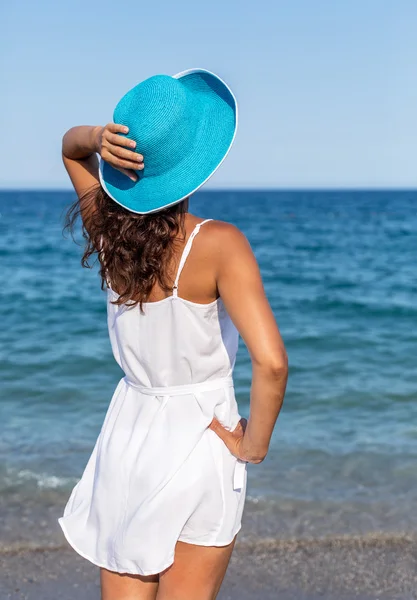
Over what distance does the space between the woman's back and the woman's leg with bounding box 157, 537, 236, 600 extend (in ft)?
1.40

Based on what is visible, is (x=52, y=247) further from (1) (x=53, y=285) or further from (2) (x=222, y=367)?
(2) (x=222, y=367)

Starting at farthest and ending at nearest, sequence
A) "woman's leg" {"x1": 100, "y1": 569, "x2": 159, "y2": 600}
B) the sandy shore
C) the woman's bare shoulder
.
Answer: the sandy shore < "woman's leg" {"x1": 100, "y1": 569, "x2": 159, "y2": 600} < the woman's bare shoulder

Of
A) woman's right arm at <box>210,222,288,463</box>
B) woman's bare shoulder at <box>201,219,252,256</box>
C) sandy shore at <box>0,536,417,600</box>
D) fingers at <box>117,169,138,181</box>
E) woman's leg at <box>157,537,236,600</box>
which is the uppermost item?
fingers at <box>117,169,138,181</box>

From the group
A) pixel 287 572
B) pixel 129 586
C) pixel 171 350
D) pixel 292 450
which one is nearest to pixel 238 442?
pixel 171 350

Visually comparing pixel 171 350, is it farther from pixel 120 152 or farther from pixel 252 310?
pixel 120 152

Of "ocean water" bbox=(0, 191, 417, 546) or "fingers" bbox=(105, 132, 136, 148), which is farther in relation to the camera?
"ocean water" bbox=(0, 191, 417, 546)

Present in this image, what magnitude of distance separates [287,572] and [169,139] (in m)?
2.71

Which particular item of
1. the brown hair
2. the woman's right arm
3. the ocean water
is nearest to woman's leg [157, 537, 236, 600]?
the woman's right arm

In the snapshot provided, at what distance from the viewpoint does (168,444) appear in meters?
1.92

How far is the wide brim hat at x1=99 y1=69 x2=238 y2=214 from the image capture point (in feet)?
5.70

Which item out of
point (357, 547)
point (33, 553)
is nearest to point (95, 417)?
Answer: point (33, 553)

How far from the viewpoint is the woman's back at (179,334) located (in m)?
1.79

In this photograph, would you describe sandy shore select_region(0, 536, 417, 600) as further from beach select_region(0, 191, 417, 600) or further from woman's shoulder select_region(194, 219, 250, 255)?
woman's shoulder select_region(194, 219, 250, 255)

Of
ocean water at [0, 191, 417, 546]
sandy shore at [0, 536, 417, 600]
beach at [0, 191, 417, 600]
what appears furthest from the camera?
ocean water at [0, 191, 417, 546]
